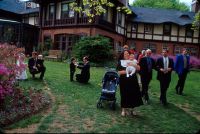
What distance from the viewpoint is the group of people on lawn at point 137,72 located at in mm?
10281

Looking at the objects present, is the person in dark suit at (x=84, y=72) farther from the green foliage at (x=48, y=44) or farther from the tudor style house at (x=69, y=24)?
the green foliage at (x=48, y=44)

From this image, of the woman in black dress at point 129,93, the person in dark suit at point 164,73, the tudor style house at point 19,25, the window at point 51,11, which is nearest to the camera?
the woman in black dress at point 129,93

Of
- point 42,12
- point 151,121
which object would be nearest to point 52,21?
point 42,12

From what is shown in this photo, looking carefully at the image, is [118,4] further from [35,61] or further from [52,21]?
[35,61]

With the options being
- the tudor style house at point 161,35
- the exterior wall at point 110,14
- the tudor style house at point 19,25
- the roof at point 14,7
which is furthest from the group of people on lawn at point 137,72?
the roof at point 14,7

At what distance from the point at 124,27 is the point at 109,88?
32.0 meters

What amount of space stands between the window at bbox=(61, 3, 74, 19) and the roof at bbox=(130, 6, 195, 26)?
11784 mm

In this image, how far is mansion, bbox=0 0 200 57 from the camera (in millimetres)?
34875

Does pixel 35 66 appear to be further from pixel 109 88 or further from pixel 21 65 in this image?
pixel 109 88

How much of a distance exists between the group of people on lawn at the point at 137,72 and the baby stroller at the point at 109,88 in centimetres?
71

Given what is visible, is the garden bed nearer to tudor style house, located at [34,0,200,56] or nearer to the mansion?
tudor style house, located at [34,0,200,56]

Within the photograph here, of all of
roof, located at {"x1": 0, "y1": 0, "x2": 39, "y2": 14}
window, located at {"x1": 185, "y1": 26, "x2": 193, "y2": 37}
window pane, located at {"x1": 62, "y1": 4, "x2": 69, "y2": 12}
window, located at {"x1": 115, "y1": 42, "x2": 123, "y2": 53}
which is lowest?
window, located at {"x1": 115, "y1": 42, "x2": 123, "y2": 53}

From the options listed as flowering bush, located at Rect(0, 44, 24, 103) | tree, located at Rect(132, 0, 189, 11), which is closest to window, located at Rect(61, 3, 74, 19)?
flowering bush, located at Rect(0, 44, 24, 103)

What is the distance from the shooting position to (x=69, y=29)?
34.6 meters
